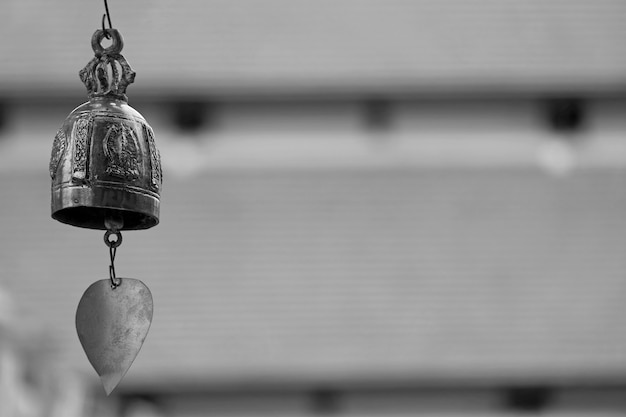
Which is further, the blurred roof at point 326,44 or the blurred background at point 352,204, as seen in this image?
the blurred roof at point 326,44

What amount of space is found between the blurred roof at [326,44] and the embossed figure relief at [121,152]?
8.48 meters

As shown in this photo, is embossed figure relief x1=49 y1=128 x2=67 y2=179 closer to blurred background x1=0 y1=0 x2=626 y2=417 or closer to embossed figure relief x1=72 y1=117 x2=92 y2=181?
embossed figure relief x1=72 y1=117 x2=92 y2=181

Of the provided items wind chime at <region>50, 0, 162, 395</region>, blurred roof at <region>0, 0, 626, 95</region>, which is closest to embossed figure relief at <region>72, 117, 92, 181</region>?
wind chime at <region>50, 0, 162, 395</region>

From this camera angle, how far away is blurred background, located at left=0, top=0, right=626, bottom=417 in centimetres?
1077

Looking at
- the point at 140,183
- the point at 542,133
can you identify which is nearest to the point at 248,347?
the point at 542,133

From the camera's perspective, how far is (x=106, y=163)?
303cm

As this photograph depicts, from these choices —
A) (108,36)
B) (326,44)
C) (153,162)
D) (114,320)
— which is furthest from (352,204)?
(108,36)

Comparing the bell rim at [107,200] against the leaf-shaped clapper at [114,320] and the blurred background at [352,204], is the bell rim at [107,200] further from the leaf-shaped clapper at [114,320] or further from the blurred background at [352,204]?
the blurred background at [352,204]

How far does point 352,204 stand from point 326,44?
1456 mm

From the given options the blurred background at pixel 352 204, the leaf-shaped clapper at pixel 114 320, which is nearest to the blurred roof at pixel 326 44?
the blurred background at pixel 352 204

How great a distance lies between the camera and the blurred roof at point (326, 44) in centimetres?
1157

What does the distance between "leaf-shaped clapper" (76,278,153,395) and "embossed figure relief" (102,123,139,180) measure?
0.24 meters

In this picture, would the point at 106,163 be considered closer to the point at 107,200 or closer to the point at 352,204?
the point at 107,200

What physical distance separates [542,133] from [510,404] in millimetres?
2338
